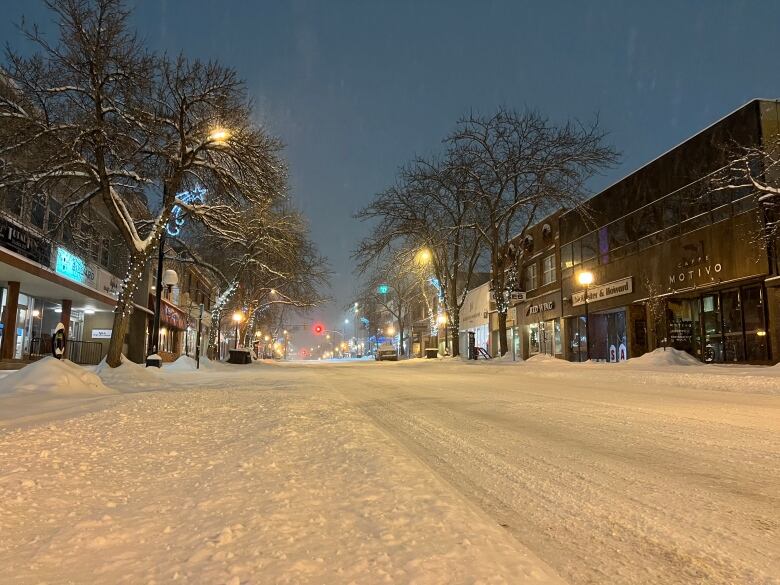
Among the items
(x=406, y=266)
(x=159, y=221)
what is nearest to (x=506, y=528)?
(x=159, y=221)

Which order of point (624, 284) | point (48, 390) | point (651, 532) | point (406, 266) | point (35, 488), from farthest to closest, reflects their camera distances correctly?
point (406, 266)
point (624, 284)
point (48, 390)
point (35, 488)
point (651, 532)

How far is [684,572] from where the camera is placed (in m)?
2.73

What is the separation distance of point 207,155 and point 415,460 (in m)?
15.5

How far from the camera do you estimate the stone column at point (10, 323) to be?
760 inches

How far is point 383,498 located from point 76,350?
27.3 m

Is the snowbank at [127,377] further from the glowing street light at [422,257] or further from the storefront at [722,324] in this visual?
the storefront at [722,324]

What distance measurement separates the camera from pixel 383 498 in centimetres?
367

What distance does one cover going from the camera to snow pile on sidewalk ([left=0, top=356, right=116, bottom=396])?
33.9 feet

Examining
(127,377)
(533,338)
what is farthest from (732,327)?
(127,377)

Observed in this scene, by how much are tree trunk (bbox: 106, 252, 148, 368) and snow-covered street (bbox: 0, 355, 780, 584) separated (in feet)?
28.4

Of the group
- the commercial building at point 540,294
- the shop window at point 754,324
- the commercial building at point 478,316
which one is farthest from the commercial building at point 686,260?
the commercial building at point 478,316

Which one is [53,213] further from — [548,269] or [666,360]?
[548,269]

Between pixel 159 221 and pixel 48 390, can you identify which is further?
pixel 159 221

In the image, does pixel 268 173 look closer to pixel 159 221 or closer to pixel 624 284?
pixel 159 221
